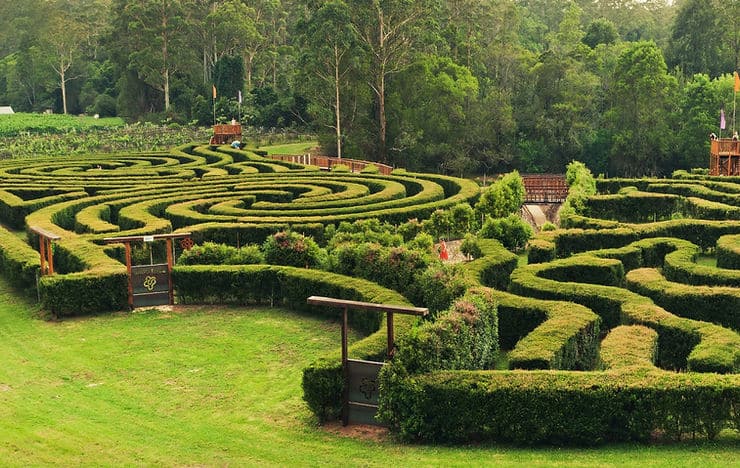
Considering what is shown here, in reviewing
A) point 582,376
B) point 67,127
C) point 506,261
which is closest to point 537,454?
point 582,376

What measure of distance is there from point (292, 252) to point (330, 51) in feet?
121

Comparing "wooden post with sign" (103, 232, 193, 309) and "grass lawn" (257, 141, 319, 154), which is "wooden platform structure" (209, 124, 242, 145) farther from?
"wooden post with sign" (103, 232, 193, 309)

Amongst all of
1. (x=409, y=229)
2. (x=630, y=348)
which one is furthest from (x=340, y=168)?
(x=630, y=348)

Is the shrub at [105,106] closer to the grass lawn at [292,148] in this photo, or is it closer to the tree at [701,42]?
the grass lawn at [292,148]

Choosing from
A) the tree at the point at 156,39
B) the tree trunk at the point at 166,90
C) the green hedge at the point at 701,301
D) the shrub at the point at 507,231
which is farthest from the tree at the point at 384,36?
the green hedge at the point at 701,301

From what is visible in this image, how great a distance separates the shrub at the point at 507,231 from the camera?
3069 centimetres

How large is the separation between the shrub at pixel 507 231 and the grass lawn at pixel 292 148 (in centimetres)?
3784

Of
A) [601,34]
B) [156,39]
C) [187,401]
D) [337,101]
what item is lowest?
[187,401]

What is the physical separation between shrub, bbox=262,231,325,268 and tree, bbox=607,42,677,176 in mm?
41122

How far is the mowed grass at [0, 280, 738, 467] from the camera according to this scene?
14.0m

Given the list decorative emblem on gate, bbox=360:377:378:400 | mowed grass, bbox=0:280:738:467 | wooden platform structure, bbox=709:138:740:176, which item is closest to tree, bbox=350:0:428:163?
wooden platform structure, bbox=709:138:740:176

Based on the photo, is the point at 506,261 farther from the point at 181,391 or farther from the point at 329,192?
the point at 329,192

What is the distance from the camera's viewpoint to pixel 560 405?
1430cm

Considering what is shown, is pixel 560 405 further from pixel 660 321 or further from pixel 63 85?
pixel 63 85
